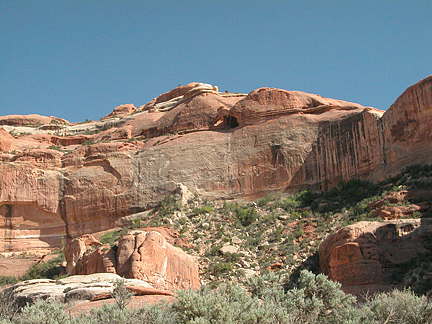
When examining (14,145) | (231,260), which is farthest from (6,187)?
(231,260)

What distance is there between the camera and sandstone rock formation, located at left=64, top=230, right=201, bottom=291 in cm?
2630

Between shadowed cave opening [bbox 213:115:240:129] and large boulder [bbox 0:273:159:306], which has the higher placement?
shadowed cave opening [bbox 213:115:240:129]

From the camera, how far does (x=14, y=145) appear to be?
5153 centimetres

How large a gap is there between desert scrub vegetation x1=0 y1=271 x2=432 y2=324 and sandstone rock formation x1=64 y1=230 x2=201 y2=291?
874cm

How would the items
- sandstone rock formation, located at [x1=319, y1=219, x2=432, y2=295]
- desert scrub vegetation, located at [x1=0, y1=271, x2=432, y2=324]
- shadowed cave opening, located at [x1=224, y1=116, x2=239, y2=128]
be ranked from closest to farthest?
1. desert scrub vegetation, located at [x1=0, y1=271, x2=432, y2=324]
2. sandstone rock formation, located at [x1=319, y1=219, x2=432, y2=295]
3. shadowed cave opening, located at [x1=224, y1=116, x2=239, y2=128]

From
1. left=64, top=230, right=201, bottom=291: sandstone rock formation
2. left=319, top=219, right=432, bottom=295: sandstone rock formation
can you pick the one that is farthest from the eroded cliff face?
left=64, top=230, right=201, bottom=291: sandstone rock formation

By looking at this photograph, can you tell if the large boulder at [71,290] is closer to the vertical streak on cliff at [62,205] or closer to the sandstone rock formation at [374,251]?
the sandstone rock formation at [374,251]

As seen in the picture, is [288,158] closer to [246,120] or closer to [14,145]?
[246,120]

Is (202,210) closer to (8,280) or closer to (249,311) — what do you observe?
(8,280)

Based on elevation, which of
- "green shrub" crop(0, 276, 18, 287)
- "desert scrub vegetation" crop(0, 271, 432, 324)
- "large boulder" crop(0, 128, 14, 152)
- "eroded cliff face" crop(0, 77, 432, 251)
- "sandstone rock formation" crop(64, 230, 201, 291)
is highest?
"large boulder" crop(0, 128, 14, 152)

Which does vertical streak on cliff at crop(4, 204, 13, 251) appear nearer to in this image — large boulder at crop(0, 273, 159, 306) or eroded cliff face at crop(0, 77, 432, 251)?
eroded cliff face at crop(0, 77, 432, 251)

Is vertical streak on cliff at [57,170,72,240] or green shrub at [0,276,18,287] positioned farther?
vertical streak on cliff at [57,170,72,240]

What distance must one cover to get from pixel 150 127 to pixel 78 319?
1470 inches

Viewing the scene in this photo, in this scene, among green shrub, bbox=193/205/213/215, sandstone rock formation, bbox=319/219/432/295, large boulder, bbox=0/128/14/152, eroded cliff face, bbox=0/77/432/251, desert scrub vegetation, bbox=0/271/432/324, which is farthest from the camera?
large boulder, bbox=0/128/14/152
